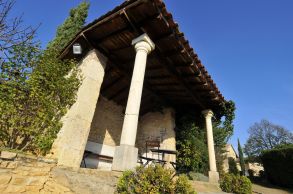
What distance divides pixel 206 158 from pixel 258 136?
2808 cm

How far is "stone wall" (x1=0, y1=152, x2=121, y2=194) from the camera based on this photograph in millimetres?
3123

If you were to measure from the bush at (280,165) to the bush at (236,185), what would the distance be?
11295 millimetres

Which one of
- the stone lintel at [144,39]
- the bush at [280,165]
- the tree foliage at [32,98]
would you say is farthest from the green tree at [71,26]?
the bush at [280,165]

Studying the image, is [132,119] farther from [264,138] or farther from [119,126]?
[264,138]

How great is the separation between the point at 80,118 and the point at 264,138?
1367 inches

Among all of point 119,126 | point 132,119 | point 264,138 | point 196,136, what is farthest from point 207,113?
point 264,138

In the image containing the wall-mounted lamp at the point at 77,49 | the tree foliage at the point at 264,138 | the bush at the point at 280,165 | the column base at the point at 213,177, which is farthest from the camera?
the tree foliage at the point at 264,138

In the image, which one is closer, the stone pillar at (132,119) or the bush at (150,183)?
the bush at (150,183)

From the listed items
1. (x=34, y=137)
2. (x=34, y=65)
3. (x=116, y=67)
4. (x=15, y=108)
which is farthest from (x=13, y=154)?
(x=116, y=67)

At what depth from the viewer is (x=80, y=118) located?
486 centimetres

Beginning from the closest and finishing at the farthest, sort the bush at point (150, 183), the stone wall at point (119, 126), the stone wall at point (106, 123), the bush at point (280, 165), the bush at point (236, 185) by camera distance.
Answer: the bush at point (150, 183), the bush at point (236, 185), the stone wall at point (106, 123), the stone wall at point (119, 126), the bush at point (280, 165)

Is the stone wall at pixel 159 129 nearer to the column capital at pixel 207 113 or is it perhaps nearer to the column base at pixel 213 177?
the column capital at pixel 207 113

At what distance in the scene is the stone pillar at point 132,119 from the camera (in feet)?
12.8

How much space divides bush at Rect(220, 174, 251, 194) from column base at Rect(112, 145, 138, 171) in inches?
158
